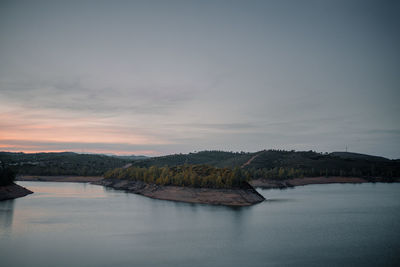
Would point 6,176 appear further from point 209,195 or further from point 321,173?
point 321,173

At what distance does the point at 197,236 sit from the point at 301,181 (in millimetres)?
120345

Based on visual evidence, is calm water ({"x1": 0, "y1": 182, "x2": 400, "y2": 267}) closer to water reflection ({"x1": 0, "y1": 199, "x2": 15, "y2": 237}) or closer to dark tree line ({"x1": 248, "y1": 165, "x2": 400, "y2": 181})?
water reflection ({"x1": 0, "y1": 199, "x2": 15, "y2": 237})

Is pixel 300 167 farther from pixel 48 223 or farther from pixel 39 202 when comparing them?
pixel 48 223

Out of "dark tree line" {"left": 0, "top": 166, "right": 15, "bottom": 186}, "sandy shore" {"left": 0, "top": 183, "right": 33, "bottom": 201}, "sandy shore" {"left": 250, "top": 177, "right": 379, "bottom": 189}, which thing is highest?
"dark tree line" {"left": 0, "top": 166, "right": 15, "bottom": 186}

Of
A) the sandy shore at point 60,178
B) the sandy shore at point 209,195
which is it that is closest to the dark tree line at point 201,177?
the sandy shore at point 209,195

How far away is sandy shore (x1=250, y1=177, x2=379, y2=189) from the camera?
140925 mm

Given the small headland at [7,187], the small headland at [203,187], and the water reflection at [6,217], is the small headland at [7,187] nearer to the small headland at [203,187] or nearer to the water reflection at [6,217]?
the water reflection at [6,217]

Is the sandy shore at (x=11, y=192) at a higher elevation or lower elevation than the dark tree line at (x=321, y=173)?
lower

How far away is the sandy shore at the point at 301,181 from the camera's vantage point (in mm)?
140925

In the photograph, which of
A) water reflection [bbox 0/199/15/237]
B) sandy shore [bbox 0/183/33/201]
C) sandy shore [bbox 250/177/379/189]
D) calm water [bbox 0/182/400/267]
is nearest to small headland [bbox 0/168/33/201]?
sandy shore [bbox 0/183/33/201]

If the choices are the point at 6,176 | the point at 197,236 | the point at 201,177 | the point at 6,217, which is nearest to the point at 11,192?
the point at 6,176

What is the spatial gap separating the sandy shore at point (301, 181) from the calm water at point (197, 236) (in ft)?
233

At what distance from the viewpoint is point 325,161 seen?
185250mm

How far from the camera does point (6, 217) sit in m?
55.3
